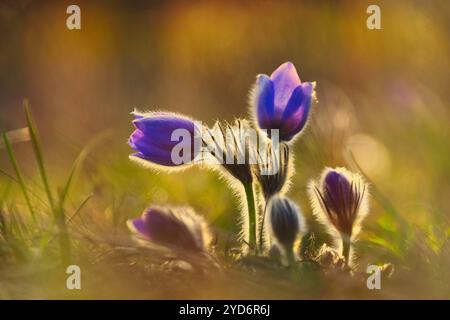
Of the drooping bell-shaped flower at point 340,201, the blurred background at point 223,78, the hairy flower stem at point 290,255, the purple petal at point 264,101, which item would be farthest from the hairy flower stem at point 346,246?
the blurred background at point 223,78

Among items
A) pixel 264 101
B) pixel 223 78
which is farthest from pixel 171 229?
pixel 223 78

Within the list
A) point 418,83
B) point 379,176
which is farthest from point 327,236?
point 418,83

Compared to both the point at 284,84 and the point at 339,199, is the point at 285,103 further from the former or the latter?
the point at 339,199

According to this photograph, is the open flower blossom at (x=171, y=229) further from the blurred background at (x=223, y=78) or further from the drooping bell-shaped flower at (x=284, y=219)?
the blurred background at (x=223, y=78)

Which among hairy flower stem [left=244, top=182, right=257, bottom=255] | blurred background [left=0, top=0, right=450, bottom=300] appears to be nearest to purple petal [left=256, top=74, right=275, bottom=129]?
hairy flower stem [left=244, top=182, right=257, bottom=255]

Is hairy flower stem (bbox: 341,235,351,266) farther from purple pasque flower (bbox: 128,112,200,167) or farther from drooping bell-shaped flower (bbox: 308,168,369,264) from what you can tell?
purple pasque flower (bbox: 128,112,200,167)
